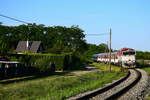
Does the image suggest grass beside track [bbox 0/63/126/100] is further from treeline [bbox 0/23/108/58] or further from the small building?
treeline [bbox 0/23/108/58]

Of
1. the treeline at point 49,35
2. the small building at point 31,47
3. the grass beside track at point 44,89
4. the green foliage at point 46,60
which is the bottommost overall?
the grass beside track at point 44,89

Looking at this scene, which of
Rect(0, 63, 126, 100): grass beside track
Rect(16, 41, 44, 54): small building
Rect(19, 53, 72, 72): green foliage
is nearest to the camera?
Rect(0, 63, 126, 100): grass beside track

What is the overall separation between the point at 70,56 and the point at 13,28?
57090 mm

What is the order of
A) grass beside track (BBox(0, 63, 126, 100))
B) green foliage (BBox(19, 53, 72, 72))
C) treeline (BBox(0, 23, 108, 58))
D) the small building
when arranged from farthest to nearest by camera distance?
treeline (BBox(0, 23, 108, 58)) → the small building → green foliage (BBox(19, 53, 72, 72)) → grass beside track (BBox(0, 63, 126, 100))

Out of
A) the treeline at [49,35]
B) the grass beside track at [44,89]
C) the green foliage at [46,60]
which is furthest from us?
the treeline at [49,35]

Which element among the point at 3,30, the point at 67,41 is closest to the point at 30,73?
the point at 67,41

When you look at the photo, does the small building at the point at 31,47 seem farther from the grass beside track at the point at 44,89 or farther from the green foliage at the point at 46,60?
the grass beside track at the point at 44,89

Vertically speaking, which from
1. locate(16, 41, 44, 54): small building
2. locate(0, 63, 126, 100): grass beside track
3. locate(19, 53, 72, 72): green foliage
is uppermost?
locate(16, 41, 44, 54): small building

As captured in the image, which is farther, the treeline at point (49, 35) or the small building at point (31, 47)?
the treeline at point (49, 35)

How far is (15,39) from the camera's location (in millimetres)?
Answer: 85062

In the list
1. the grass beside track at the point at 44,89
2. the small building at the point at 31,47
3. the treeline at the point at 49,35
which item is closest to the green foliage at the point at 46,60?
the grass beside track at the point at 44,89

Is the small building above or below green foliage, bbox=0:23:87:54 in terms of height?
below

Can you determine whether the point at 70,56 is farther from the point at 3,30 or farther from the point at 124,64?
the point at 3,30

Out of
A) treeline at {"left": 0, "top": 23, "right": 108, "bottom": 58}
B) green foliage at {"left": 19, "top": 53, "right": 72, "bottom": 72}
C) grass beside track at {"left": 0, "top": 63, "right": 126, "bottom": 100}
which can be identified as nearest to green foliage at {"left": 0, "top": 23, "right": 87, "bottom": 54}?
treeline at {"left": 0, "top": 23, "right": 108, "bottom": 58}
